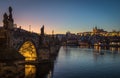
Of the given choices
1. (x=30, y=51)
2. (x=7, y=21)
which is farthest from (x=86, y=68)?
(x=7, y=21)

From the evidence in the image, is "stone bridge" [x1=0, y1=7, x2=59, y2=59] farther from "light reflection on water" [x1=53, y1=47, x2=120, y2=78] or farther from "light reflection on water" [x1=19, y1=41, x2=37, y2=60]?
"light reflection on water" [x1=53, y1=47, x2=120, y2=78]

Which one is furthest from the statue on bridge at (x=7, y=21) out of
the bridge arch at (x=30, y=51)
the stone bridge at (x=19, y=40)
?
the bridge arch at (x=30, y=51)

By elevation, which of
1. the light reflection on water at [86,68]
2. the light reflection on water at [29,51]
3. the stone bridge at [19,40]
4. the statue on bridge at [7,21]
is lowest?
the light reflection on water at [86,68]

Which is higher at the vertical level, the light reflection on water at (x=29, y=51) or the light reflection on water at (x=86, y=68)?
the light reflection on water at (x=29, y=51)

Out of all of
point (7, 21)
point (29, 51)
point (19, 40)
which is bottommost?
point (29, 51)

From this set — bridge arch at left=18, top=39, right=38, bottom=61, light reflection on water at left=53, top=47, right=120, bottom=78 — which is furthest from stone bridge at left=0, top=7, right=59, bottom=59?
light reflection on water at left=53, top=47, right=120, bottom=78

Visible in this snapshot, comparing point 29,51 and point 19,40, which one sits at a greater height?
point 19,40

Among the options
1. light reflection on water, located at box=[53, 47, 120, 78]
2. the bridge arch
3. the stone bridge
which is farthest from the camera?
the bridge arch

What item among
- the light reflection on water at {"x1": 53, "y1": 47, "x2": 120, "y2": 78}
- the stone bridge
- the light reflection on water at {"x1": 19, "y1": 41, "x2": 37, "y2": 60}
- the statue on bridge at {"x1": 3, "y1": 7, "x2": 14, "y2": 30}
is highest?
the statue on bridge at {"x1": 3, "y1": 7, "x2": 14, "y2": 30}

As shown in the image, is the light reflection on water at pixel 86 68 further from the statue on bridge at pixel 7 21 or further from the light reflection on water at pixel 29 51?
the statue on bridge at pixel 7 21

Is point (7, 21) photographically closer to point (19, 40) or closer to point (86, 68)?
point (19, 40)

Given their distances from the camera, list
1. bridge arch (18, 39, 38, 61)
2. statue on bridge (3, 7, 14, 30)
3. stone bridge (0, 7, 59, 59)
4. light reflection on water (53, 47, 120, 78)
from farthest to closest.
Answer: bridge arch (18, 39, 38, 61)
light reflection on water (53, 47, 120, 78)
statue on bridge (3, 7, 14, 30)
stone bridge (0, 7, 59, 59)

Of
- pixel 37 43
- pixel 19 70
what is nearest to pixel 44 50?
pixel 37 43

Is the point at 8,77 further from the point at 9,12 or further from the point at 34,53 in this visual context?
the point at 34,53
